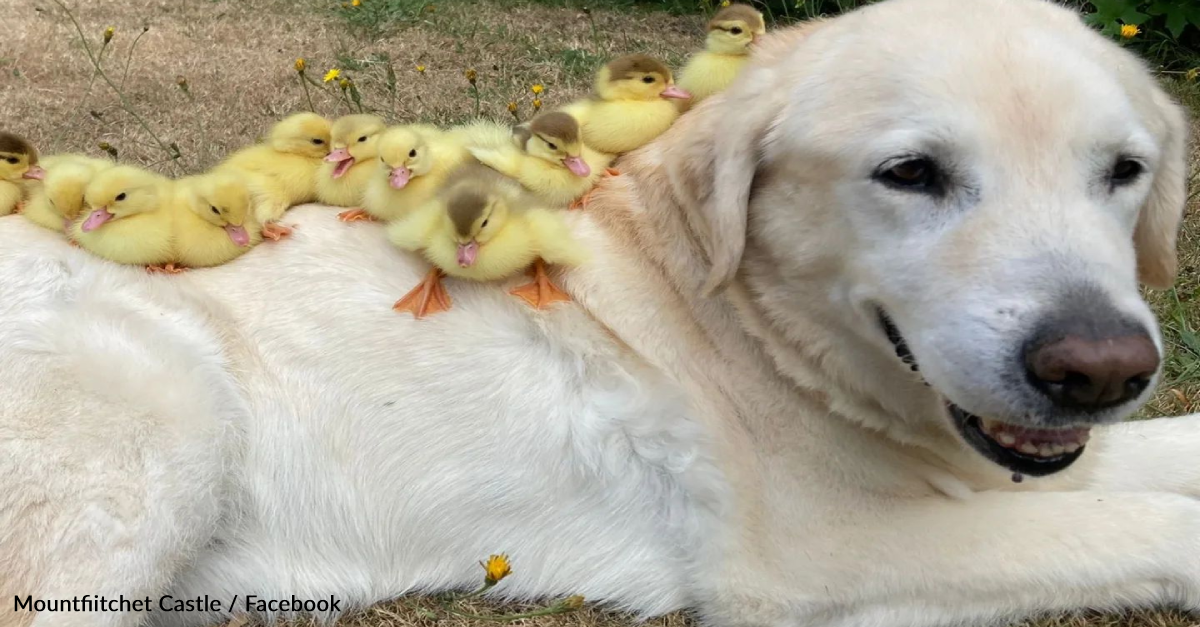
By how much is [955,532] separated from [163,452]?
2074 millimetres

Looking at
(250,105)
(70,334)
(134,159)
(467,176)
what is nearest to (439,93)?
(250,105)

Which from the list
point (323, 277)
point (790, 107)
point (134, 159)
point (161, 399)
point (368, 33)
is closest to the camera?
point (790, 107)

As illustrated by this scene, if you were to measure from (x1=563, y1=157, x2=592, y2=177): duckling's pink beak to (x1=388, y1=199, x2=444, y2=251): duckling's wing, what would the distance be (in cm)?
42

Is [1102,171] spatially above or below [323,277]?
above

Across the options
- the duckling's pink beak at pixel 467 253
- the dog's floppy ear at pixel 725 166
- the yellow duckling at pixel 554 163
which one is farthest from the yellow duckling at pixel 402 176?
the dog's floppy ear at pixel 725 166

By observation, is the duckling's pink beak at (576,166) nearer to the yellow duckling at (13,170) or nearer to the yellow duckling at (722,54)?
the yellow duckling at (722,54)

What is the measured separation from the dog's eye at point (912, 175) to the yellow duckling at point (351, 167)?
1706mm

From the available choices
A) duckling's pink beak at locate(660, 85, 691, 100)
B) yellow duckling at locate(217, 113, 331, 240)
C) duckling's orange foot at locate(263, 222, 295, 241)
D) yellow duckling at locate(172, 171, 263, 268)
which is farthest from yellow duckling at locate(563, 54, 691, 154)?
yellow duckling at locate(172, 171, 263, 268)

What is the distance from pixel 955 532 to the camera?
7.58 ft

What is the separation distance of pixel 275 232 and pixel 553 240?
90cm

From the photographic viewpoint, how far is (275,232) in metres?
2.83

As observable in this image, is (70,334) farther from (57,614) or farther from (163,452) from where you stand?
(57,614)

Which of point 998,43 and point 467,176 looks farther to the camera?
point 467,176

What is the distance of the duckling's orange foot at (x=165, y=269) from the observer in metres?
2.75
